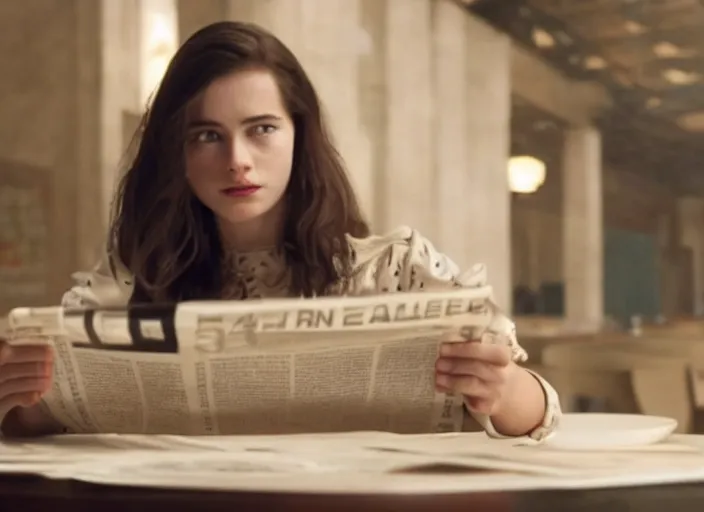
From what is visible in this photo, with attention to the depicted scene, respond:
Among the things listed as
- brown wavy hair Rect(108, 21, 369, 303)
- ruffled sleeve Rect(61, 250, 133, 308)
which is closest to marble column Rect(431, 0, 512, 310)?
brown wavy hair Rect(108, 21, 369, 303)

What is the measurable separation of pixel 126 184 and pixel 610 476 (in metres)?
0.56

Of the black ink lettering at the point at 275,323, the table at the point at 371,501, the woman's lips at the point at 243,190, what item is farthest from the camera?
the woman's lips at the point at 243,190

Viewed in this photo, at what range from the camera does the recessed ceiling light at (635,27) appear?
3.13 ft

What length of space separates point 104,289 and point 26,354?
228 millimetres

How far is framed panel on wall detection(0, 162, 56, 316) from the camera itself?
0.99 m

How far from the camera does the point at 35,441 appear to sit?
21.1 inches

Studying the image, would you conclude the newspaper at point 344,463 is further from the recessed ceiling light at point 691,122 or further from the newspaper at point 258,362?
the recessed ceiling light at point 691,122

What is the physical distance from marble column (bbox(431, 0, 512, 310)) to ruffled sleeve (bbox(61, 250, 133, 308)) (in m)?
0.39

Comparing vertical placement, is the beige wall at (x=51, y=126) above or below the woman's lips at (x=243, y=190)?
above

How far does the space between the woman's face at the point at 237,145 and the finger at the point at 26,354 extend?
0.73 ft

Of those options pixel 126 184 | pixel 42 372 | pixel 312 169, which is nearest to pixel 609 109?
pixel 312 169

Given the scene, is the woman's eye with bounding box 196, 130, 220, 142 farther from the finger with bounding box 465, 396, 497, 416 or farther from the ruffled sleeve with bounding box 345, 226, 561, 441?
the finger with bounding box 465, 396, 497, 416

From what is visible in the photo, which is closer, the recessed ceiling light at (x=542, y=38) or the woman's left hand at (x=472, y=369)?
the woman's left hand at (x=472, y=369)

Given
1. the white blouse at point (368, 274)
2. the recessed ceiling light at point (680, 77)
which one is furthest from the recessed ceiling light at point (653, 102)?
the white blouse at point (368, 274)
